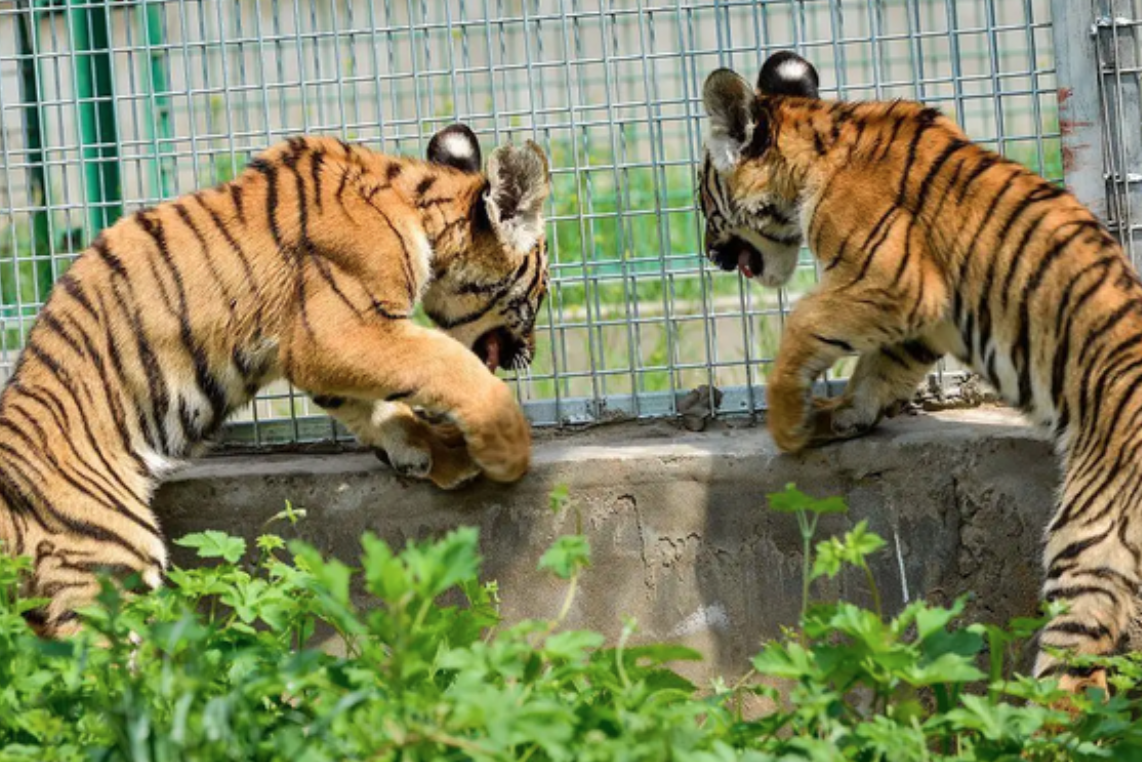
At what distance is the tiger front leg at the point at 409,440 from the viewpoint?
4.91 meters

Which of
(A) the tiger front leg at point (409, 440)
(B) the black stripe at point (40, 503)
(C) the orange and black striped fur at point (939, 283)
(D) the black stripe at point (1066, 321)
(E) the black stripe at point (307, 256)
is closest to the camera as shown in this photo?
(C) the orange and black striped fur at point (939, 283)

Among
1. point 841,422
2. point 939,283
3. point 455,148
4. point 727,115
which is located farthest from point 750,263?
point 455,148

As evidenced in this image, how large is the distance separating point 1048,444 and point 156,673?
2.54 metres

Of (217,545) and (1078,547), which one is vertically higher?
(217,545)

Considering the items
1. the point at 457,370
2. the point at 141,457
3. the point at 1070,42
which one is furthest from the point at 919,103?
the point at 141,457

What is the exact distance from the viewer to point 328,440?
5492 mm

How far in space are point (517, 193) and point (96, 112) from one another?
1.42m

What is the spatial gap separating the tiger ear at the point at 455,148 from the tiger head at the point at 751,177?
2.16 feet

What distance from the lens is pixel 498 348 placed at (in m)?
5.23

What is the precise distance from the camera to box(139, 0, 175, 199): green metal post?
17.9 feet

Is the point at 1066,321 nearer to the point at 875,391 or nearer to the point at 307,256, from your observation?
the point at 875,391

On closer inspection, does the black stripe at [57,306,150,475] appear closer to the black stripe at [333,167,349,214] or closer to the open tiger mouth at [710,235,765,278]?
the black stripe at [333,167,349,214]

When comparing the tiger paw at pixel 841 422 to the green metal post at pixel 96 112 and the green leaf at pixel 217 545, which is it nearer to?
the green leaf at pixel 217 545

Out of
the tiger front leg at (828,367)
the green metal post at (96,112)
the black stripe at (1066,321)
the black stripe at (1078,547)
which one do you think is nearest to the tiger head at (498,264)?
the tiger front leg at (828,367)
